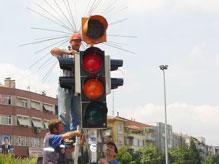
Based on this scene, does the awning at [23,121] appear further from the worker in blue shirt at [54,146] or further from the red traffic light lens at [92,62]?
the red traffic light lens at [92,62]

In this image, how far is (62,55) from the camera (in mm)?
8836

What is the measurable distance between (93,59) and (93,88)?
39 cm

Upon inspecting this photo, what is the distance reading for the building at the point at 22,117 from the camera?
85625 millimetres

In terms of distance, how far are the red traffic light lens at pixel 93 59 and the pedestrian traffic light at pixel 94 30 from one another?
306 millimetres

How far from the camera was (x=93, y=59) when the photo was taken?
7.98 m

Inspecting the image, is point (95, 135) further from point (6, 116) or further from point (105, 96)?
point (6, 116)

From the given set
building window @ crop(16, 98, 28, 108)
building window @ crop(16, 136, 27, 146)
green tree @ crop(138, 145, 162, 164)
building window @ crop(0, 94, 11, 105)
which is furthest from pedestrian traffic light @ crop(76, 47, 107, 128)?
green tree @ crop(138, 145, 162, 164)

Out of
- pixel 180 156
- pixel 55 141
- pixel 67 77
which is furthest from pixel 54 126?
pixel 180 156

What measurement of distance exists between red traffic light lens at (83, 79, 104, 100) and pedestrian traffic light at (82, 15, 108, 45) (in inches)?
25.8

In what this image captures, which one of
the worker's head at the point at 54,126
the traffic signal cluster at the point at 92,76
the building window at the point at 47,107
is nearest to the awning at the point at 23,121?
the building window at the point at 47,107

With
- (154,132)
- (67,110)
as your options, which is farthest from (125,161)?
(67,110)

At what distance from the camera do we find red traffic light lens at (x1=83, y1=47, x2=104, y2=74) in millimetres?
7941

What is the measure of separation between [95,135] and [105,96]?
0.87 m

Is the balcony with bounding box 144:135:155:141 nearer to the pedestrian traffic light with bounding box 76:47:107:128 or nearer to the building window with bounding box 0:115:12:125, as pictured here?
the building window with bounding box 0:115:12:125
